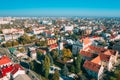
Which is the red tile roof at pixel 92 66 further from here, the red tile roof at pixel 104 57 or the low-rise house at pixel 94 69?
the red tile roof at pixel 104 57

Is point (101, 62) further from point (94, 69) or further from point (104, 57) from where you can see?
point (94, 69)

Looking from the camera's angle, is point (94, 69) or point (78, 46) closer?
point (94, 69)

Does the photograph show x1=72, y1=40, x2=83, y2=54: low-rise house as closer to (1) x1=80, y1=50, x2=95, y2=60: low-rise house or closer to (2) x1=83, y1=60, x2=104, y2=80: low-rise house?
(1) x1=80, y1=50, x2=95, y2=60: low-rise house

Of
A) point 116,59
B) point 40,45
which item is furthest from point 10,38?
point 116,59

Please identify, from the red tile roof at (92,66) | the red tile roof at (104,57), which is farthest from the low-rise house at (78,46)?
the red tile roof at (92,66)

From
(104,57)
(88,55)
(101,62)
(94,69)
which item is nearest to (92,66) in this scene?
(94,69)

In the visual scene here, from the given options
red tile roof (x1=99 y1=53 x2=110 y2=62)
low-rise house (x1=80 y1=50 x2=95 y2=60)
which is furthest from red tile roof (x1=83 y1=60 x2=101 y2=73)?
low-rise house (x1=80 y1=50 x2=95 y2=60)

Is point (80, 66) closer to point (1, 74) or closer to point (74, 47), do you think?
point (74, 47)

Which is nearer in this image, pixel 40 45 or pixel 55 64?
pixel 55 64

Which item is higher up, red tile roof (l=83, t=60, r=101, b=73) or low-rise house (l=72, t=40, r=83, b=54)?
low-rise house (l=72, t=40, r=83, b=54)

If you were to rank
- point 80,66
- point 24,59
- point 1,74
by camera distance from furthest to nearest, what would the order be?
point 24,59 < point 80,66 < point 1,74

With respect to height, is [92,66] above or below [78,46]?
below
